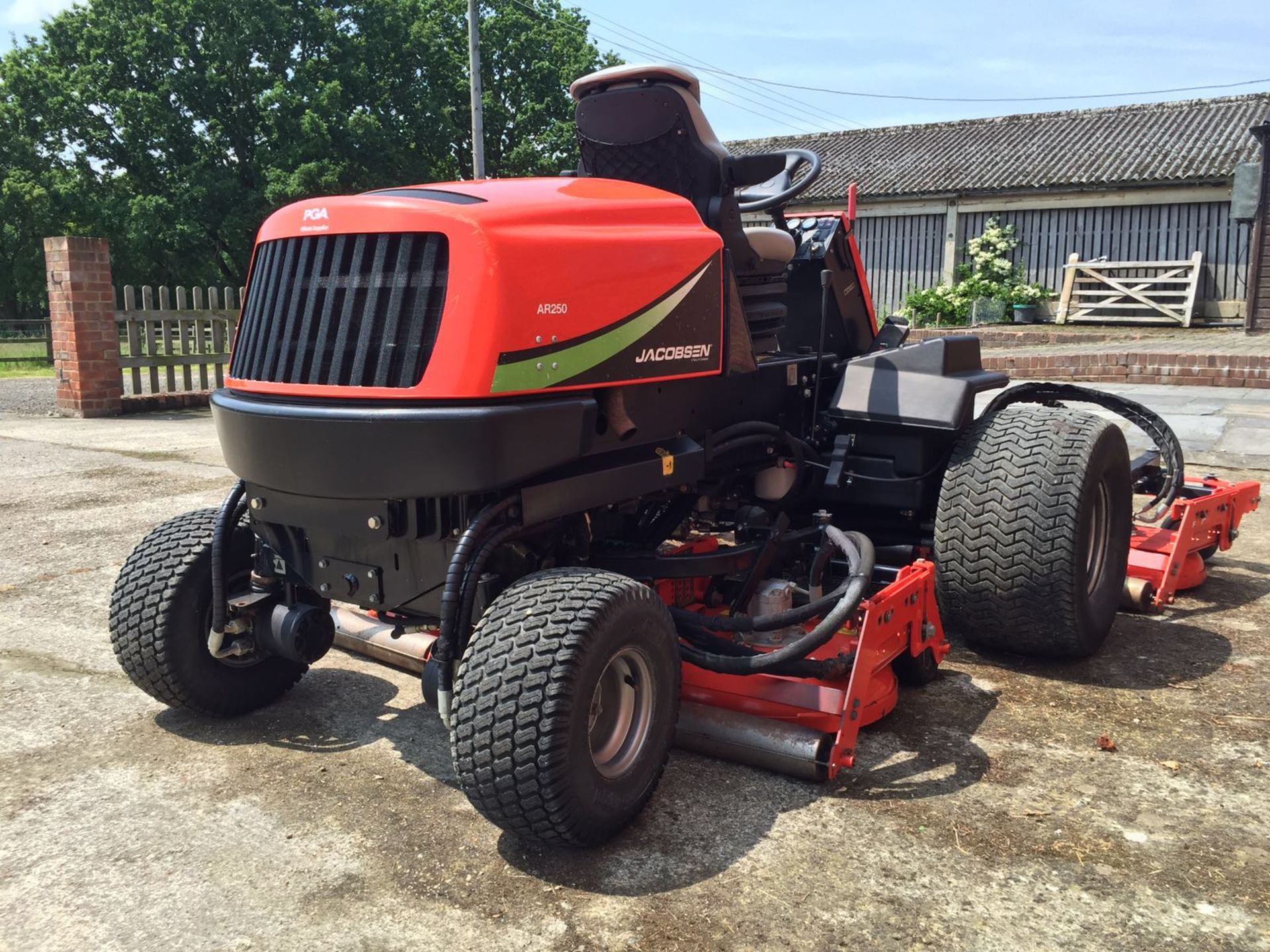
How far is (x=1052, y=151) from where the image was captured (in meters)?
24.0

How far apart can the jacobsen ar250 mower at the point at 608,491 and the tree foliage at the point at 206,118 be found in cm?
2972

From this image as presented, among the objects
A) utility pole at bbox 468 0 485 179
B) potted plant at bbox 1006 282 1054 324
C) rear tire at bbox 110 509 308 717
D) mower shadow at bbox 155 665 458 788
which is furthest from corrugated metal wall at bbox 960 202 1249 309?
rear tire at bbox 110 509 308 717

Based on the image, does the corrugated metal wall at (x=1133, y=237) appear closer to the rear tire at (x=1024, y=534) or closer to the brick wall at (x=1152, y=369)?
the brick wall at (x=1152, y=369)

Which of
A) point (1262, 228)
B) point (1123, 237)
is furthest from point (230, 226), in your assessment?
point (1262, 228)

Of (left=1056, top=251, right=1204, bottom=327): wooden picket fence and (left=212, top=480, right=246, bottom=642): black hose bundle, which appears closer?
(left=212, top=480, right=246, bottom=642): black hose bundle

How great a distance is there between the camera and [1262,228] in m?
17.6

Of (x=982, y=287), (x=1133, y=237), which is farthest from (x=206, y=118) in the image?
(x=1133, y=237)

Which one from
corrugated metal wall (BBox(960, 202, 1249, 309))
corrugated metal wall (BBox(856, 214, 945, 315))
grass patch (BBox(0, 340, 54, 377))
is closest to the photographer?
corrugated metal wall (BBox(960, 202, 1249, 309))

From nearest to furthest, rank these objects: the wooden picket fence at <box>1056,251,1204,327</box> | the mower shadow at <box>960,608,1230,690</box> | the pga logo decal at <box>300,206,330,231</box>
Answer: the pga logo decal at <box>300,206,330,231</box>
the mower shadow at <box>960,608,1230,690</box>
the wooden picket fence at <box>1056,251,1204,327</box>

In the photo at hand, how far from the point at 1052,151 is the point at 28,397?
20401mm

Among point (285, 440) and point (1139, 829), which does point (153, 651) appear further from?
point (1139, 829)

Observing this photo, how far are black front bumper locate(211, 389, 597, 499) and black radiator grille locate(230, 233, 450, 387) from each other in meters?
0.11

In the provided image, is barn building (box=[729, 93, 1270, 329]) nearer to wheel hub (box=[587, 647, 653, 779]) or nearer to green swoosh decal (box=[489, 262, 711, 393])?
green swoosh decal (box=[489, 262, 711, 393])

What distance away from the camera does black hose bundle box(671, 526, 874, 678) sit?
3.12 m
